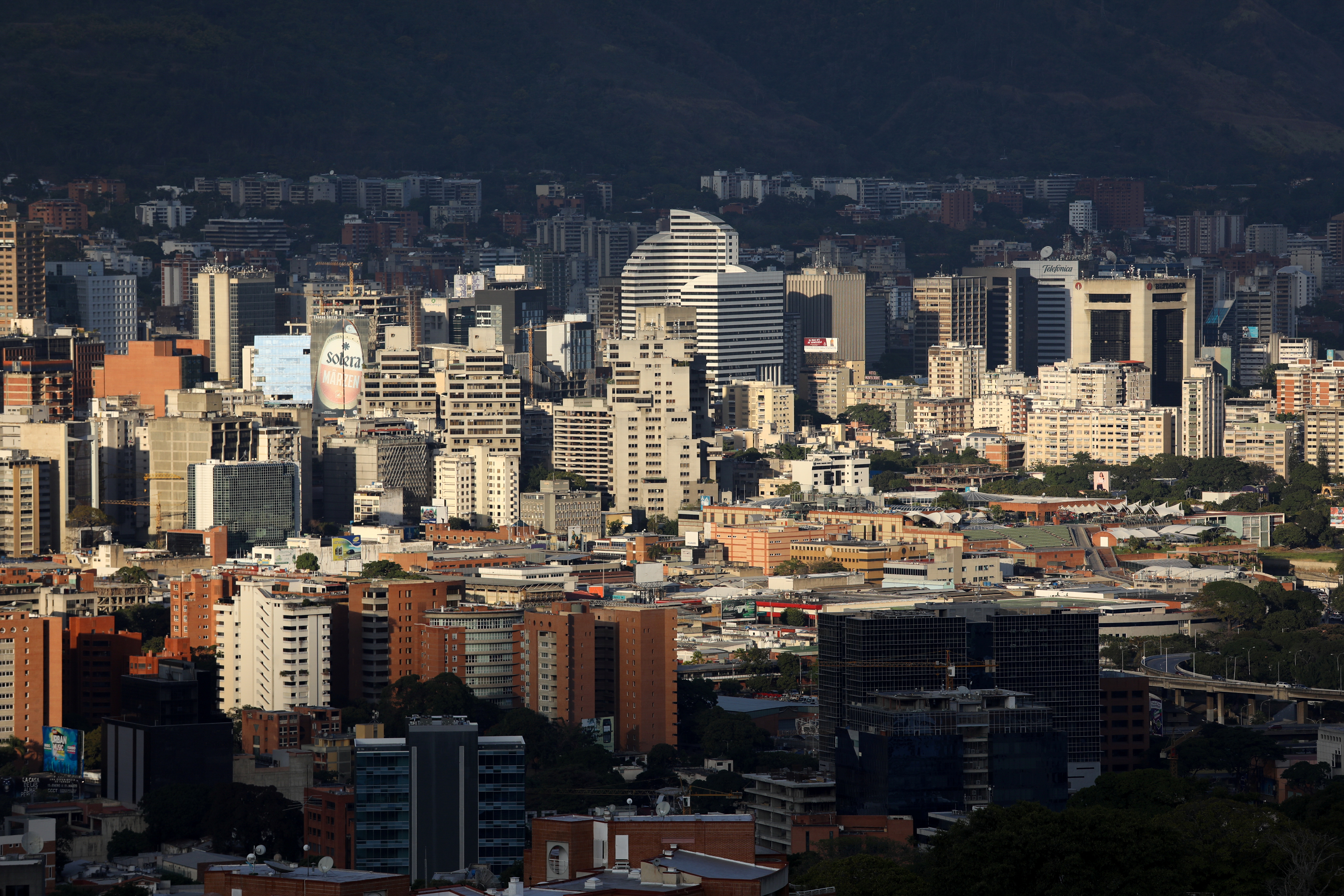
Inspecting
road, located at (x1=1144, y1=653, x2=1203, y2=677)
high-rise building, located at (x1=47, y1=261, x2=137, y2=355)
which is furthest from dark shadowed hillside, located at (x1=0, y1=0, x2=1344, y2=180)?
road, located at (x1=1144, y1=653, x2=1203, y2=677)

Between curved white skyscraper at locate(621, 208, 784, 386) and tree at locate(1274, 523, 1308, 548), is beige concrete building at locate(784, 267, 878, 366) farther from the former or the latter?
tree at locate(1274, 523, 1308, 548)

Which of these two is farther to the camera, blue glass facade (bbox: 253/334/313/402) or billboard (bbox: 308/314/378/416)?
blue glass facade (bbox: 253/334/313/402)

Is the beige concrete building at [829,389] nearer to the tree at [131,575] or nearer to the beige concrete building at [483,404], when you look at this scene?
the beige concrete building at [483,404]

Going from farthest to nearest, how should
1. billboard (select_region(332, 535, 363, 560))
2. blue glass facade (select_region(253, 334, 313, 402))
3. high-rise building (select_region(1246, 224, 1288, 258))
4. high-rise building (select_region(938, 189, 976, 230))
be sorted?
high-rise building (select_region(938, 189, 976, 230)) → high-rise building (select_region(1246, 224, 1288, 258)) → blue glass facade (select_region(253, 334, 313, 402)) → billboard (select_region(332, 535, 363, 560))

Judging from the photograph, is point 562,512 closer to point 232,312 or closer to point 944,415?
point 944,415

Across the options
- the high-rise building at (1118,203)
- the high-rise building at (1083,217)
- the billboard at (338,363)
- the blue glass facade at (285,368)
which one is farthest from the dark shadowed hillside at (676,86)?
the billboard at (338,363)

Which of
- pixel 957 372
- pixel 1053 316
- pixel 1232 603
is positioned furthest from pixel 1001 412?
pixel 1232 603

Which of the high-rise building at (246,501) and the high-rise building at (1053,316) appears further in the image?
the high-rise building at (1053,316)
